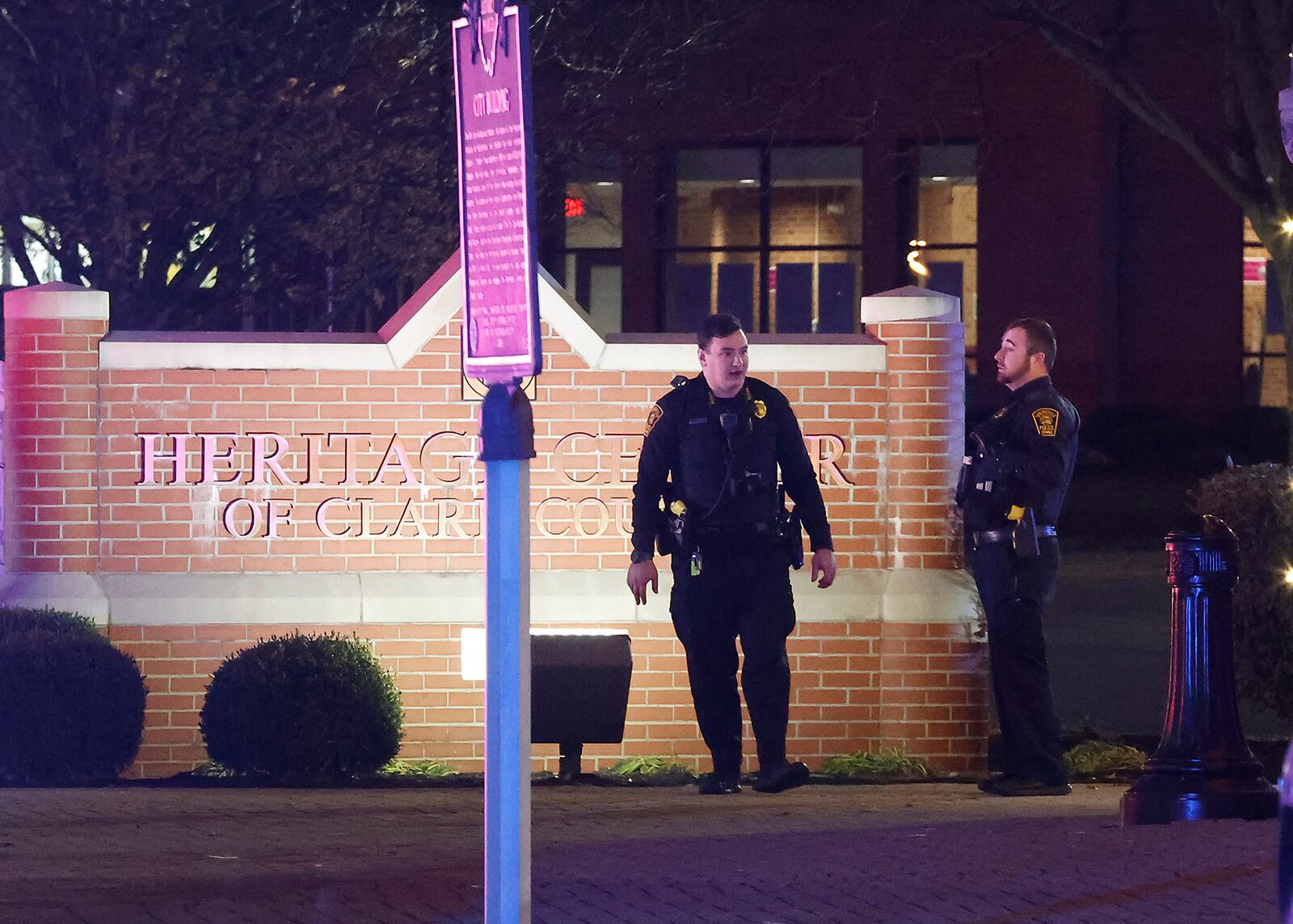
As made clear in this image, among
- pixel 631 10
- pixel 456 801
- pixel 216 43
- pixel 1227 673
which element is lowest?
pixel 456 801

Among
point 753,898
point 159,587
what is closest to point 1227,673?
point 753,898

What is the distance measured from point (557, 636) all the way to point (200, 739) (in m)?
1.85

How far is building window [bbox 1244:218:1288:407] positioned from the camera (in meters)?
26.9

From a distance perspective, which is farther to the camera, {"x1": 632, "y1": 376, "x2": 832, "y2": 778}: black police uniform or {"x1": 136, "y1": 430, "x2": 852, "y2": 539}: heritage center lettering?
{"x1": 136, "y1": 430, "x2": 852, "y2": 539}: heritage center lettering

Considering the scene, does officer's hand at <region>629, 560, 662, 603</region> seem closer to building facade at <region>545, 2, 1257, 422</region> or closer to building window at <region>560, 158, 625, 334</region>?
building facade at <region>545, 2, 1257, 422</region>

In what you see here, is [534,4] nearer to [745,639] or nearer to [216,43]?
[216,43]

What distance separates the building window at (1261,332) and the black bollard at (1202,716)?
2100cm

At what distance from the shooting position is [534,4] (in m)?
14.0

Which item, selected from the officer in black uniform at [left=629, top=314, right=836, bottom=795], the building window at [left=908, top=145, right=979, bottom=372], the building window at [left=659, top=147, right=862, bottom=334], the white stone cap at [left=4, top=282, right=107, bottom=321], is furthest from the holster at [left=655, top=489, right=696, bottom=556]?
the building window at [left=908, top=145, right=979, bottom=372]

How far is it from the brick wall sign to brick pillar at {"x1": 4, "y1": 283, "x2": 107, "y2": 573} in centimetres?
1

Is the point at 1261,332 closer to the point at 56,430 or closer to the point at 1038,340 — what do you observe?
the point at 1038,340

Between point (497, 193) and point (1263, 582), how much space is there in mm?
5613

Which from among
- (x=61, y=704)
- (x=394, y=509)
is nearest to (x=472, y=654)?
(x=394, y=509)

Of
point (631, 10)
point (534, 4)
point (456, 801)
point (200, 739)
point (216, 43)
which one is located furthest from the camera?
point (631, 10)
